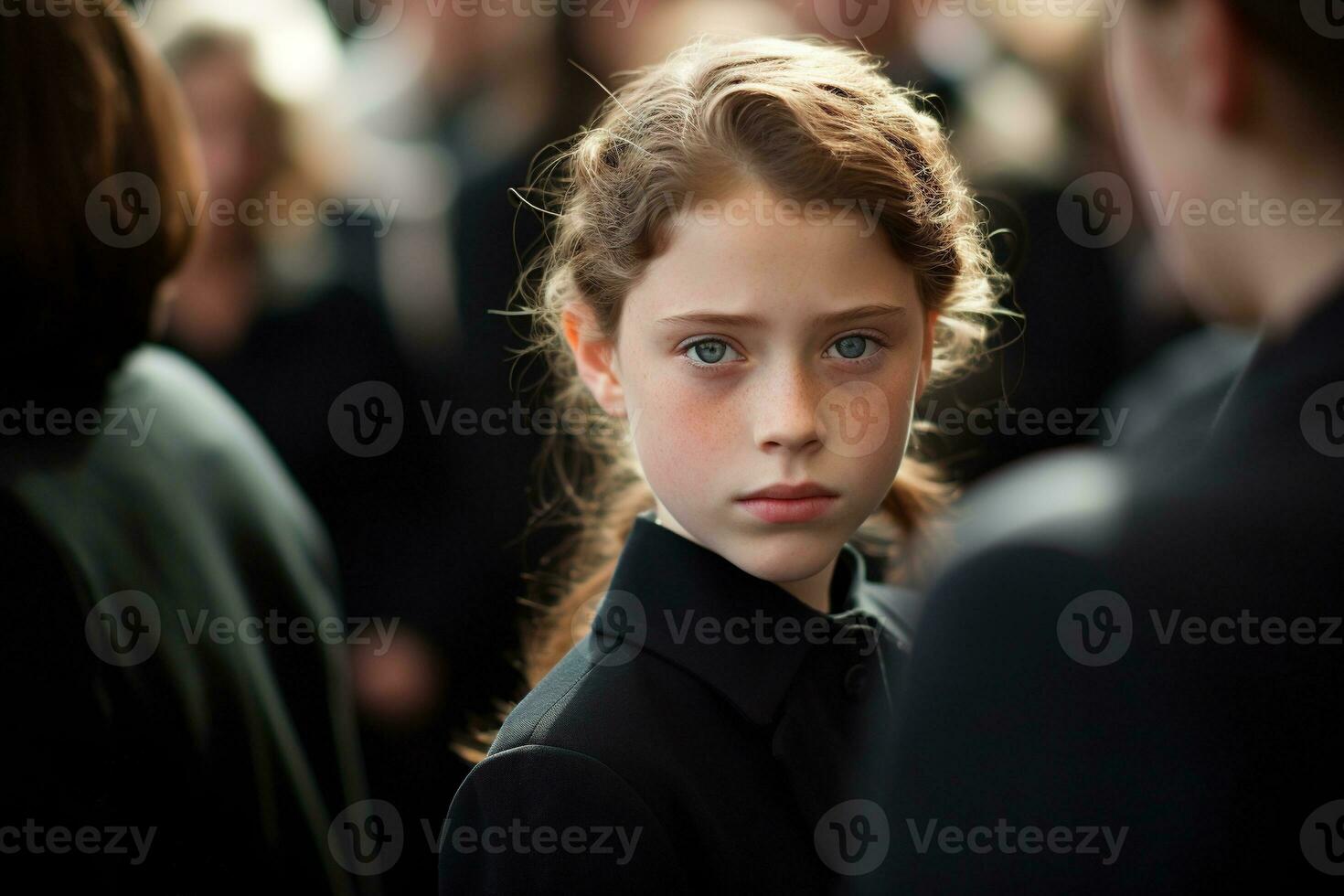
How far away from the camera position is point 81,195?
1050 mm

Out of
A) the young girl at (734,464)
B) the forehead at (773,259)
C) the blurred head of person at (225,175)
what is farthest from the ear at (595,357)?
the blurred head of person at (225,175)

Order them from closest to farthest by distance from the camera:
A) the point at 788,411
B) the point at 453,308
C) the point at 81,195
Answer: the point at 788,411 → the point at 81,195 → the point at 453,308

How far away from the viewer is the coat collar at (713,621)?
1.00 metres

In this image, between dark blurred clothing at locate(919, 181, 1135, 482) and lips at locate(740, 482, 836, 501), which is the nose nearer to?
lips at locate(740, 482, 836, 501)

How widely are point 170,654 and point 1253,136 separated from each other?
98 centimetres

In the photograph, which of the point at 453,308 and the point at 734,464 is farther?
the point at 453,308

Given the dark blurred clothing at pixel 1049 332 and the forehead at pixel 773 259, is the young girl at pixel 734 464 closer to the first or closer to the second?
the forehead at pixel 773 259

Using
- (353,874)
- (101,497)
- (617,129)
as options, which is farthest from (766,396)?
(353,874)

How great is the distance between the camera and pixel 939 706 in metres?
0.64

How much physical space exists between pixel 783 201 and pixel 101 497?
→ 2.18 ft

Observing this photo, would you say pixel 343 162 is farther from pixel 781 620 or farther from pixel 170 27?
pixel 781 620

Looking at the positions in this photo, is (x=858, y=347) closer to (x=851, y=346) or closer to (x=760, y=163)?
(x=851, y=346)

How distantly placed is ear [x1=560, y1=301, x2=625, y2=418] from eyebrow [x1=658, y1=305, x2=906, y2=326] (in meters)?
0.13

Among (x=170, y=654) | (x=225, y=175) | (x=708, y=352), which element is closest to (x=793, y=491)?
(x=708, y=352)
